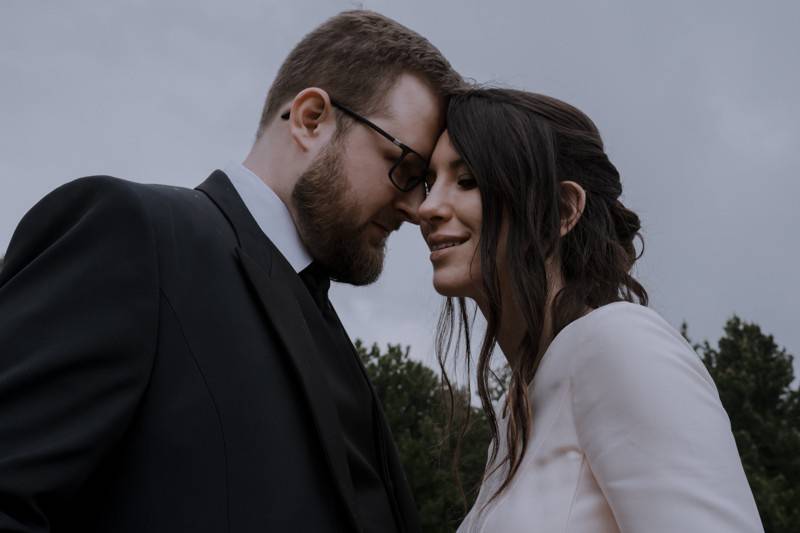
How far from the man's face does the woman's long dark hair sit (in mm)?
210

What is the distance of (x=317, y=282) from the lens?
3354mm

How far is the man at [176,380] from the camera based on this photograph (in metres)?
2.21

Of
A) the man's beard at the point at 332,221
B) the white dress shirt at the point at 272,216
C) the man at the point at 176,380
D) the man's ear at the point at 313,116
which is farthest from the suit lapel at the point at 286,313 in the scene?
the man's ear at the point at 313,116

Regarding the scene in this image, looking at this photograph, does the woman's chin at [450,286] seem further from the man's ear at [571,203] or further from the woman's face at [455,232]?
the man's ear at [571,203]

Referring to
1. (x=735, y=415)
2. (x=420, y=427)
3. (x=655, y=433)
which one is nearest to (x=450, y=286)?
(x=655, y=433)

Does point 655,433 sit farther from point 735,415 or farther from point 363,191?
point 735,415

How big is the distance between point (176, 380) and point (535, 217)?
1.37 meters

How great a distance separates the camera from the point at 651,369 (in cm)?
251

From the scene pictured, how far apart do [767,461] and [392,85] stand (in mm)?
20892

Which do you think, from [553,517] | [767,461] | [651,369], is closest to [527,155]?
[651,369]

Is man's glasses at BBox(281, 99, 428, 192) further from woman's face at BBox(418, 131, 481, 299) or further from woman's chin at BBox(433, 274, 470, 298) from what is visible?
woman's chin at BBox(433, 274, 470, 298)

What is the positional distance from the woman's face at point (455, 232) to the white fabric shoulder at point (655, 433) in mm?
649

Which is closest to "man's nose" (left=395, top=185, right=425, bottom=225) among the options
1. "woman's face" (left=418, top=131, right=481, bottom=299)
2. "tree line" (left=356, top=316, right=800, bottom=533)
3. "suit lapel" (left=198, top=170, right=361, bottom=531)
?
"woman's face" (left=418, top=131, right=481, bottom=299)

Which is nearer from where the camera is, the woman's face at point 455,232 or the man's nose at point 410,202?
the woman's face at point 455,232
